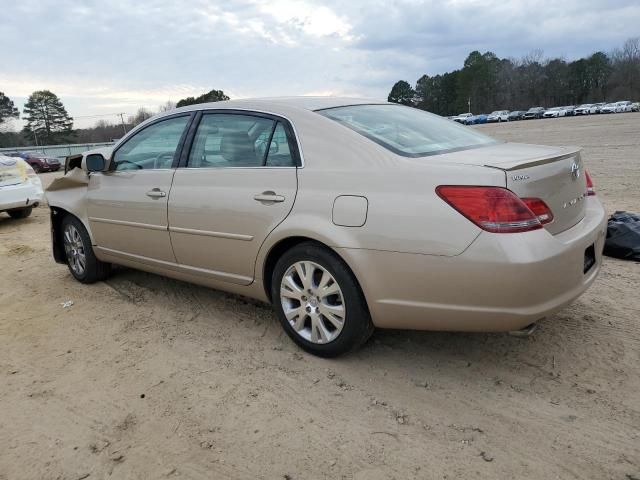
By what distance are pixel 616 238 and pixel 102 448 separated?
4.71 meters

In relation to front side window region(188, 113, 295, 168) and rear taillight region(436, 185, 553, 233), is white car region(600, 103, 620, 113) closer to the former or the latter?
front side window region(188, 113, 295, 168)

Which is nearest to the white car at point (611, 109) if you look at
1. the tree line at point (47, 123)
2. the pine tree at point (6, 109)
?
the tree line at point (47, 123)

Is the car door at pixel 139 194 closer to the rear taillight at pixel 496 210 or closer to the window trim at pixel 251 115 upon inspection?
the window trim at pixel 251 115

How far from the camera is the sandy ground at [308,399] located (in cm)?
245

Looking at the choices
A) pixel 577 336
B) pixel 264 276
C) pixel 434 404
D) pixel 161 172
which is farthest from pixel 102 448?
pixel 577 336

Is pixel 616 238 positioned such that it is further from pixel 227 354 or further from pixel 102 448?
pixel 102 448

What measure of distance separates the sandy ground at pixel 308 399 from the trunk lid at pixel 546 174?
0.90m

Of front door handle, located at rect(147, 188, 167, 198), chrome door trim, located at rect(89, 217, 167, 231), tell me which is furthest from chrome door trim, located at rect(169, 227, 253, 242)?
front door handle, located at rect(147, 188, 167, 198)

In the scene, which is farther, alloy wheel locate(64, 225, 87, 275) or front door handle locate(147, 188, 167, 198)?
alloy wheel locate(64, 225, 87, 275)

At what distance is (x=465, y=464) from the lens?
2373 mm

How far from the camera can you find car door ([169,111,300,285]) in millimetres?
3400

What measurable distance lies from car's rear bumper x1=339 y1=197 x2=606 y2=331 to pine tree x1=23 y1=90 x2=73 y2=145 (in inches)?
3279

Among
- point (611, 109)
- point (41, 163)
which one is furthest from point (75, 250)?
Answer: point (611, 109)

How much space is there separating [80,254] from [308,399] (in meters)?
3.25
